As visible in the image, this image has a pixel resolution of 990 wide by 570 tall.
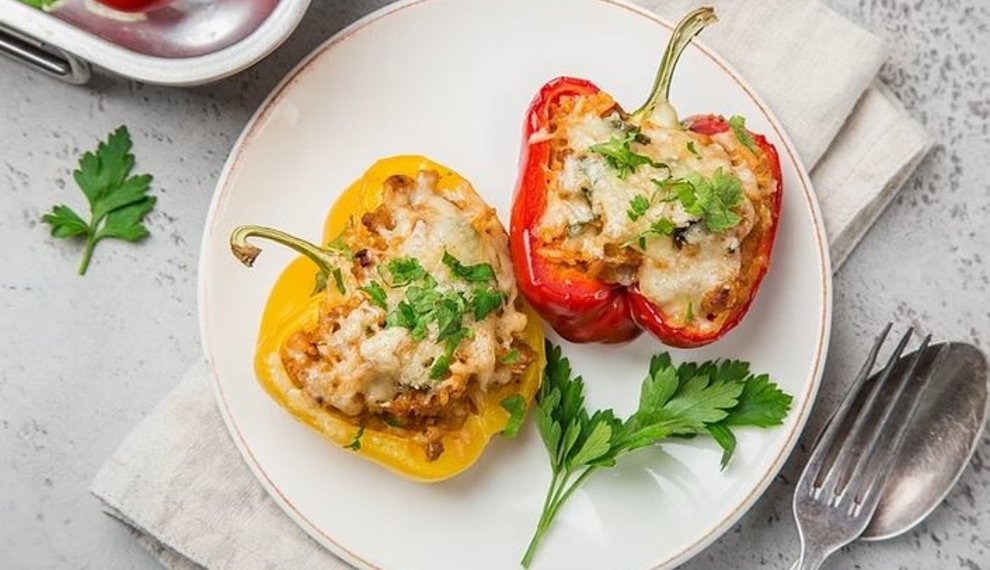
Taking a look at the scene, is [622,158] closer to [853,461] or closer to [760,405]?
[760,405]

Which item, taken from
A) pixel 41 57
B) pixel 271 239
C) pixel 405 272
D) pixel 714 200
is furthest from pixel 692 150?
pixel 41 57

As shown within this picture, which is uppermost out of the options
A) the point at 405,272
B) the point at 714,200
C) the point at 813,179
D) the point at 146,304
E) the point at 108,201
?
the point at 714,200

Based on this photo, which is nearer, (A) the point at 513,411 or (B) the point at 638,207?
(B) the point at 638,207

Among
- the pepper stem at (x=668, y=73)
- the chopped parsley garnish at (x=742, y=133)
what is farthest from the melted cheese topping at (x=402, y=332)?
the chopped parsley garnish at (x=742, y=133)

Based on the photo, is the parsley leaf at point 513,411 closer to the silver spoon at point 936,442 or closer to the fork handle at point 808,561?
the fork handle at point 808,561

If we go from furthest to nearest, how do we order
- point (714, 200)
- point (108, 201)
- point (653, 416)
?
point (108, 201), point (653, 416), point (714, 200)

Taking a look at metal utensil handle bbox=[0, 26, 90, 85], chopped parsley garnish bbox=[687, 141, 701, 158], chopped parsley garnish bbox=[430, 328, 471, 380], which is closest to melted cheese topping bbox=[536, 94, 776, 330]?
chopped parsley garnish bbox=[687, 141, 701, 158]
